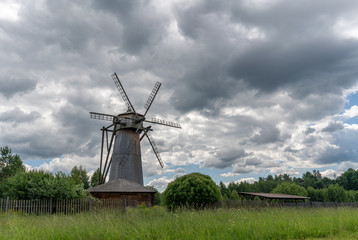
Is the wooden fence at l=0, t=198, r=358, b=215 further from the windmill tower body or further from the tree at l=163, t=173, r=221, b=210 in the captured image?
the windmill tower body

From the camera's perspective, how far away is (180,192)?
1817 cm

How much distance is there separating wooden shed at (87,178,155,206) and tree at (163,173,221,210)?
32.6 ft

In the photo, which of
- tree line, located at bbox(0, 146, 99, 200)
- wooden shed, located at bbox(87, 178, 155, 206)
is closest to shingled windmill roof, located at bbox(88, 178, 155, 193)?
wooden shed, located at bbox(87, 178, 155, 206)

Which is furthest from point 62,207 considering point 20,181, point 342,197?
point 342,197

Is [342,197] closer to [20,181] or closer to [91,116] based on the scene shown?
[91,116]

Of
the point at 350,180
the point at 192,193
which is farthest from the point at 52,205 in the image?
the point at 350,180

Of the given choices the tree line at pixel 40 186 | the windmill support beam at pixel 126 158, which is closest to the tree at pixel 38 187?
the tree line at pixel 40 186

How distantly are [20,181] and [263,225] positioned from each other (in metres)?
16.8

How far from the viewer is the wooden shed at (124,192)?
28.6 m

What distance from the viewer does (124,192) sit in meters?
28.7

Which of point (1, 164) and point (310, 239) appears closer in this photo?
point (310, 239)

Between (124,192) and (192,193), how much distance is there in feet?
42.8

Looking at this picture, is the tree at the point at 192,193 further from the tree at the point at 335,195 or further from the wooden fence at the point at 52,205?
the tree at the point at 335,195

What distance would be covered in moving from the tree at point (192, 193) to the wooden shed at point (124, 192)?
9.94 meters
